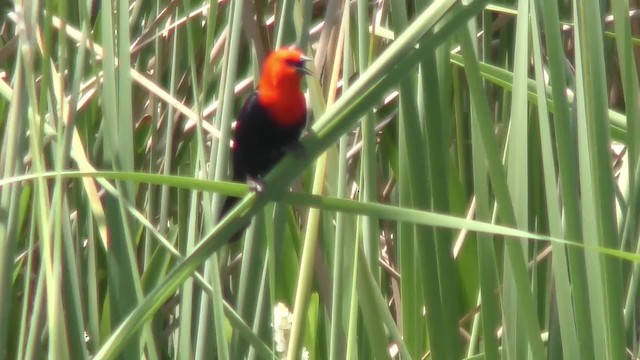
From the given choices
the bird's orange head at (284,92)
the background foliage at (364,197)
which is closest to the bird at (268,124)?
the bird's orange head at (284,92)

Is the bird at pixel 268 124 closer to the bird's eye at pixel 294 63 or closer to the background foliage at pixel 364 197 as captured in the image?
the bird's eye at pixel 294 63

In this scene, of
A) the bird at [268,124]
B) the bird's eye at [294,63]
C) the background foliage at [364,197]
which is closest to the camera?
the background foliage at [364,197]

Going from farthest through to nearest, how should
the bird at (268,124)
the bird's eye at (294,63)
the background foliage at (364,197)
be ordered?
the bird at (268,124) < the bird's eye at (294,63) < the background foliage at (364,197)

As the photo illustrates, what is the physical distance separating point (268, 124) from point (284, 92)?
73 mm

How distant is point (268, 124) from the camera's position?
184 cm

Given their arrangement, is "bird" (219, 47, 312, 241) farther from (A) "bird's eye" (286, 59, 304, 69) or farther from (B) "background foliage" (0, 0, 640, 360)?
(B) "background foliage" (0, 0, 640, 360)

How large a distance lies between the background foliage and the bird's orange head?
9 cm

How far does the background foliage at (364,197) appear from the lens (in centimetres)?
99

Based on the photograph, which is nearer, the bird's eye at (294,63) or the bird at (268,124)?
the bird's eye at (294,63)

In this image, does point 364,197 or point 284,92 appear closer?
point 364,197

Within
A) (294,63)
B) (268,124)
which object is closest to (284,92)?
(268,124)

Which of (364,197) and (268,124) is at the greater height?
(268,124)

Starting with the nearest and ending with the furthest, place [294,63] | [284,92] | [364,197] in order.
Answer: [364,197] → [294,63] → [284,92]

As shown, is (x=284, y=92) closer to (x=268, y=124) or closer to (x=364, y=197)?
(x=268, y=124)
